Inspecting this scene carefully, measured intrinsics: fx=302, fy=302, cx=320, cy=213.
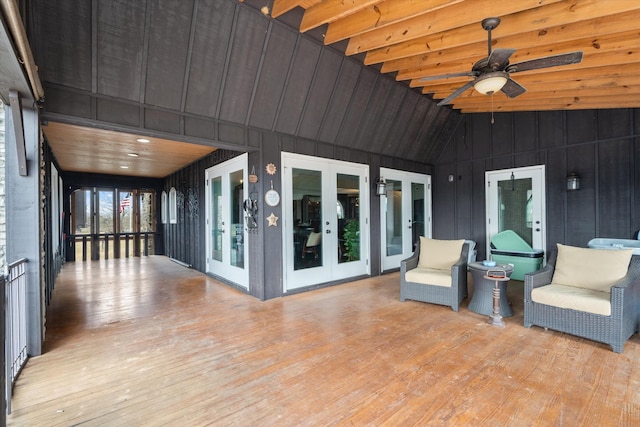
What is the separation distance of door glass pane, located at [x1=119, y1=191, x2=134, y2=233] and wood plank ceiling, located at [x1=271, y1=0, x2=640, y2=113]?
8.47m

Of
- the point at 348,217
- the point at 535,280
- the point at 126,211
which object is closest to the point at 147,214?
the point at 126,211

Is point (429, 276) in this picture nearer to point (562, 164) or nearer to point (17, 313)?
point (562, 164)

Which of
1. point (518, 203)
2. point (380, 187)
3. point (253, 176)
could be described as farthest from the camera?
point (518, 203)

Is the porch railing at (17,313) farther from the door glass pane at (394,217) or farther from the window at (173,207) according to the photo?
the window at (173,207)

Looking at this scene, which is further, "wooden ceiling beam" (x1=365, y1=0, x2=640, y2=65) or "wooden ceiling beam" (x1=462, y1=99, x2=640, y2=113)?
"wooden ceiling beam" (x1=462, y1=99, x2=640, y2=113)

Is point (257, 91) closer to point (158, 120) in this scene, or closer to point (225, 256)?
Result: point (158, 120)

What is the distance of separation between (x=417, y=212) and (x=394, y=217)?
3.12ft

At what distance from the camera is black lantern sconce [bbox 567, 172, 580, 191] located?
548 cm

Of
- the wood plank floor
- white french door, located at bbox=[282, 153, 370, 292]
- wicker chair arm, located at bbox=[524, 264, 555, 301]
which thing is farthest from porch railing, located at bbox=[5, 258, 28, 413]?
wicker chair arm, located at bbox=[524, 264, 555, 301]

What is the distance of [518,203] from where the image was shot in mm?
6316

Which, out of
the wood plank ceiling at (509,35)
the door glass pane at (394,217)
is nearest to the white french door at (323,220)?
the door glass pane at (394,217)

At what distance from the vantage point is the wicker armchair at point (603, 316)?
110 inches

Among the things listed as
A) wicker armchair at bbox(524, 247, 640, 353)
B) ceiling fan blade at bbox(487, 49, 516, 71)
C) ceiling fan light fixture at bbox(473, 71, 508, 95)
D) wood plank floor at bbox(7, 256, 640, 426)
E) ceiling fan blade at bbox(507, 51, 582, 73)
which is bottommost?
wood plank floor at bbox(7, 256, 640, 426)

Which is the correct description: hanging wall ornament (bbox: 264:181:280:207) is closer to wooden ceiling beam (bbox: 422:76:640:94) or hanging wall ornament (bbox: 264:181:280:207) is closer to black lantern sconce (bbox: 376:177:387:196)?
black lantern sconce (bbox: 376:177:387:196)
